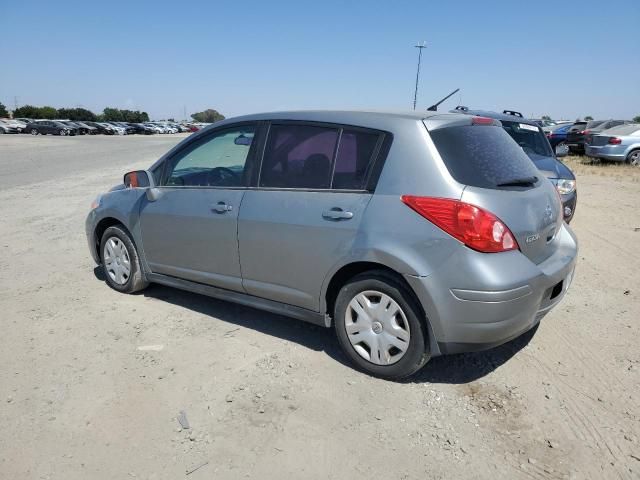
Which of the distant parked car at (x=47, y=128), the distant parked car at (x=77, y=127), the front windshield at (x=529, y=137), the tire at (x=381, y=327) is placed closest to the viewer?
the tire at (x=381, y=327)

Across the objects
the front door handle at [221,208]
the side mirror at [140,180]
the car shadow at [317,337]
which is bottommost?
the car shadow at [317,337]

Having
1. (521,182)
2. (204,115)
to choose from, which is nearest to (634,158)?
(521,182)

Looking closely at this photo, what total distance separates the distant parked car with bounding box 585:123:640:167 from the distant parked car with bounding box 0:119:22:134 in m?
52.2

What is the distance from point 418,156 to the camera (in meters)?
3.08

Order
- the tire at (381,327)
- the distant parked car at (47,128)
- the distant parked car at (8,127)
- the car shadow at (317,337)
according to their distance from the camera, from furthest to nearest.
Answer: the distant parked car at (8,127) → the distant parked car at (47,128) → the car shadow at (317,337) → the tire at (381,327)

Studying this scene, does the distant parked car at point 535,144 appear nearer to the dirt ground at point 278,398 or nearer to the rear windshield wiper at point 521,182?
the dirt ground at point 278,398

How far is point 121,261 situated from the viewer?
4.83 metres

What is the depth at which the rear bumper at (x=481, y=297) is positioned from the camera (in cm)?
286

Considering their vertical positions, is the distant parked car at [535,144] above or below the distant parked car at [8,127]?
above

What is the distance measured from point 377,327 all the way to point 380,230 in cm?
63

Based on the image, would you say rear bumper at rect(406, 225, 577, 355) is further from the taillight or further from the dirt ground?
the dirt ground

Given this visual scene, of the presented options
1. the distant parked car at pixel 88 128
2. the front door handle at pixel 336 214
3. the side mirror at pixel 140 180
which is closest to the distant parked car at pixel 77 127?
the distant parked car at pixel 88 128

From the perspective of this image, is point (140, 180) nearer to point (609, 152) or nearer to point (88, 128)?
point (609, 152)

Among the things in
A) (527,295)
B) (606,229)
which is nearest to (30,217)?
(527,295)
